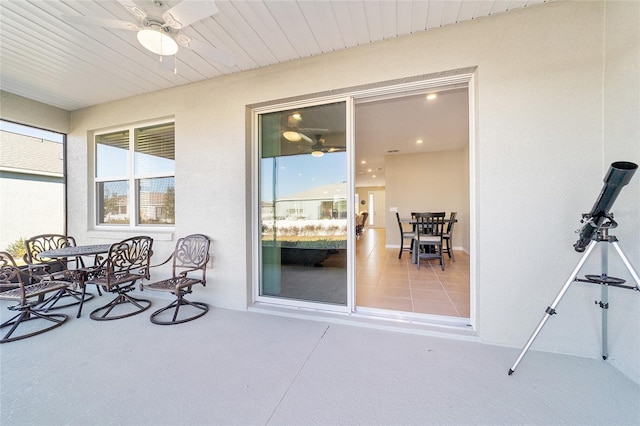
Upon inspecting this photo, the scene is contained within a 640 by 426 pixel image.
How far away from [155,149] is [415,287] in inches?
160

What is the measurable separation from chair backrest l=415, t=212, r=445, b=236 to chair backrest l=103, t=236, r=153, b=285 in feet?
13.9

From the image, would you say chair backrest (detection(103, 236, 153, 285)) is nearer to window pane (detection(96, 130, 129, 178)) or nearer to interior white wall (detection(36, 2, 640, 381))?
window pane (detection(96, 130, 129, 178))

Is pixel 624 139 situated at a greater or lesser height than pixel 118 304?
greater

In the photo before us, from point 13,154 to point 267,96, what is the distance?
3.80m

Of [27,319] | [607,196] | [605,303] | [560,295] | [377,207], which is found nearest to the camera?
[607,196]

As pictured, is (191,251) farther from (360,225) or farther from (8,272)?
(360,225)

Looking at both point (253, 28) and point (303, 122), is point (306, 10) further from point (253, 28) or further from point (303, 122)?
point (303, 122)

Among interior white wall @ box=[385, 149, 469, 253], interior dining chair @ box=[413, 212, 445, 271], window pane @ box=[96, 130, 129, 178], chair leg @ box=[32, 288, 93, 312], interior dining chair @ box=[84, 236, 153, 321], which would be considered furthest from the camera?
interior white wall @ box=[385, 149, 469, 253]

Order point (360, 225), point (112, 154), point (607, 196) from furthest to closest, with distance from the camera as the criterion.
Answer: point (360, 225)
point (112, 154)
point (607, 196)

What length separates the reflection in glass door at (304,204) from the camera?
239 centimetres

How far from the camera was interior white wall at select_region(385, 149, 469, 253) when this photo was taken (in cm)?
605

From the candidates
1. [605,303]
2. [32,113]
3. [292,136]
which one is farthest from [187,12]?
[32,113]

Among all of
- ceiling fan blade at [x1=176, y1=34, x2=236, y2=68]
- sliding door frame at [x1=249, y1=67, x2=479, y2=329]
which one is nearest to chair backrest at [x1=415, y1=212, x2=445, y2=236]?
sliding door frame at [x1=249, y1=67, x2=479, y2=329]

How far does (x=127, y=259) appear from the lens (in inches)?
99.6
